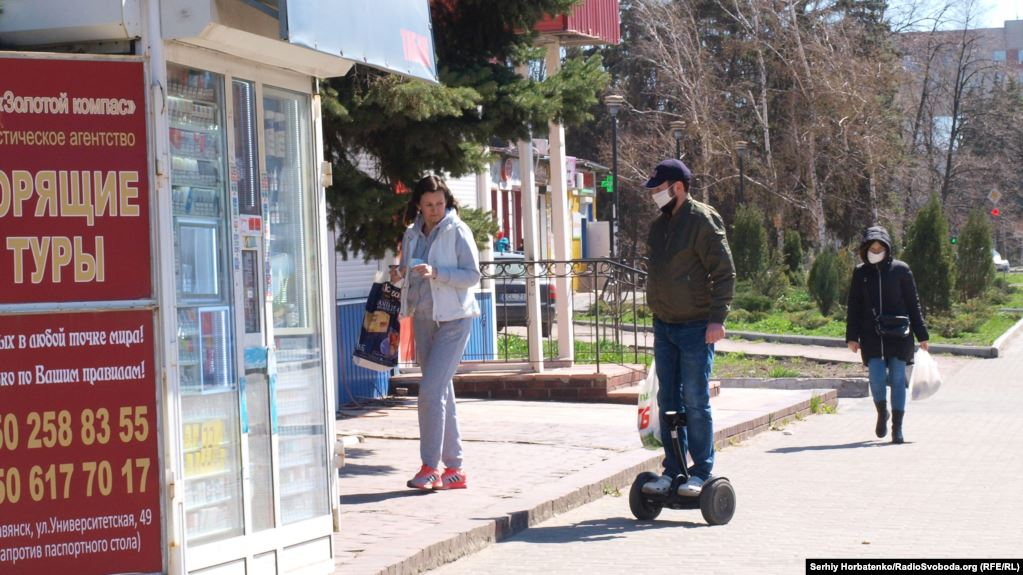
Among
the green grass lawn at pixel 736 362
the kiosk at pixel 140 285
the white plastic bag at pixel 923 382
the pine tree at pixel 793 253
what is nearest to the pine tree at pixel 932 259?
the green grass lawn at pixel 736 362

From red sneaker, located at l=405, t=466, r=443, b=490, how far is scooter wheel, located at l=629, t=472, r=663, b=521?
1251 millimetres

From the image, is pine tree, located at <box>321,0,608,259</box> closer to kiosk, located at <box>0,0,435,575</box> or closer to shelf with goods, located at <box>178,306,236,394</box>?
kiosk, located at <box>0,0,435,575</box>

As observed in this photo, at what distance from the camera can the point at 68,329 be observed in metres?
5.00

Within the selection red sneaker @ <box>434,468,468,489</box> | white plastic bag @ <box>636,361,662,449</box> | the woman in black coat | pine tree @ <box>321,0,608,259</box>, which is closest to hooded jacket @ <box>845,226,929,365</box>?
the woman in black coat

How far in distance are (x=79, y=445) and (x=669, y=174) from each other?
4.01m

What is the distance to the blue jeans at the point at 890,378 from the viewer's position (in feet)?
38.4

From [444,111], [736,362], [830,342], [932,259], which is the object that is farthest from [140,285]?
[932,259]

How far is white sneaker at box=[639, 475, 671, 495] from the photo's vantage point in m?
7.75

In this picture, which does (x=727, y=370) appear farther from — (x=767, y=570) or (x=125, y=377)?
(x=125, y=377)

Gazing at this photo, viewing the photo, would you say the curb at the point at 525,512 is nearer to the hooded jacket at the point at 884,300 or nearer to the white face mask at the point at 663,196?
the hooded jacket at the point at 884,300

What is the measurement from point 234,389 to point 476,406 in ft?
25.8

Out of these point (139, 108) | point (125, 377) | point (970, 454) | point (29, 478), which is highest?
point (139, 108)

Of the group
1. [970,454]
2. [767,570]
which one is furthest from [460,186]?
[767,570]

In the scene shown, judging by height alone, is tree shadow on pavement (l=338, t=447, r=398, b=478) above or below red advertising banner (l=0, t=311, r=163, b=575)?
below
